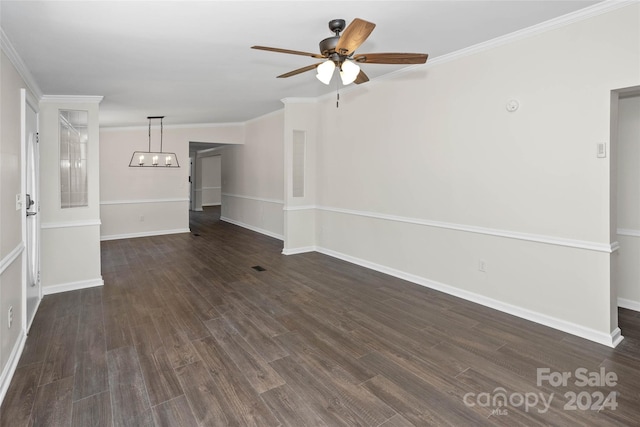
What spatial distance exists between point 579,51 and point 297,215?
426cm

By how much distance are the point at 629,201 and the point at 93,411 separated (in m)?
4.89

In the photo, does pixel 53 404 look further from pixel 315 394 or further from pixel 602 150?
pixel 602 150

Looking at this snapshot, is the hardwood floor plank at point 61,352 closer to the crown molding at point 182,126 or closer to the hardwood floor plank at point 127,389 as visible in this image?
the hardwood floor plank at point 127,389

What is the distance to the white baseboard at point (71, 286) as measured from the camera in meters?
4.04

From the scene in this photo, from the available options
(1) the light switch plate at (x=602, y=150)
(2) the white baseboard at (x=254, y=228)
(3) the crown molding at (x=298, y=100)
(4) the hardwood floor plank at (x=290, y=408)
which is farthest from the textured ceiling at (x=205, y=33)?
(2) the white baseboard at (x=254, y=228)

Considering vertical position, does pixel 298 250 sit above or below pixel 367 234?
below

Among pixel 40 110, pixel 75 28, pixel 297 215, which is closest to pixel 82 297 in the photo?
pixel 40 110

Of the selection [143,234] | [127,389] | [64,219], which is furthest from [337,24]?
[143,234]

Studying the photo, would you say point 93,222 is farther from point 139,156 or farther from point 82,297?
point 139,156

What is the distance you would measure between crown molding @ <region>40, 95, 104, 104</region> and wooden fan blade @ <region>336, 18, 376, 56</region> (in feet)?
11.1

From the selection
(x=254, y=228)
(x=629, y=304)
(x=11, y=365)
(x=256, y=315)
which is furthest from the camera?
(x=254, y=228)

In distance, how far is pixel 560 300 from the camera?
303cm

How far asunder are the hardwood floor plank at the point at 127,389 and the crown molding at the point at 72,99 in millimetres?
3107

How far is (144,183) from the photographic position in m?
7.67
